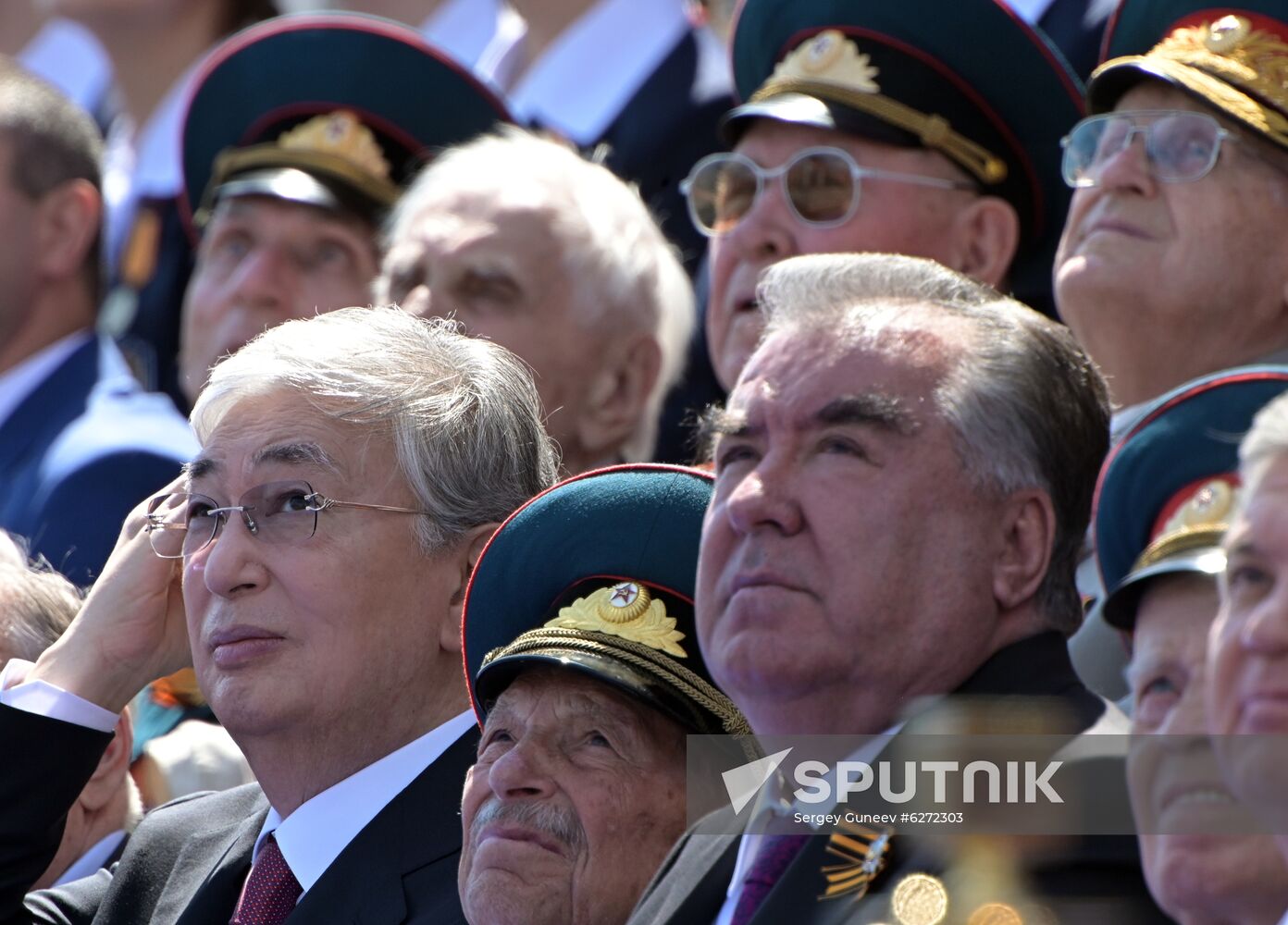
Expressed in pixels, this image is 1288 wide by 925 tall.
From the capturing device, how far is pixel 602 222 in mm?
5125

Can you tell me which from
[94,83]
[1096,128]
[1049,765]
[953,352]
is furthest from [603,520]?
[94,83]

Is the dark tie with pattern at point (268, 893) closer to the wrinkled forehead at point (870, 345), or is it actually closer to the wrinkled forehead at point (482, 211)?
the wrinkled forehead at point (870, 345)

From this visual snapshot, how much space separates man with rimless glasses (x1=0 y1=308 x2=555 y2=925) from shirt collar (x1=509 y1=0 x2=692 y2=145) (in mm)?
2165

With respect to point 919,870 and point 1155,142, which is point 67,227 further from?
point 919,870

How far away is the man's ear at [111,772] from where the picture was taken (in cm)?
432

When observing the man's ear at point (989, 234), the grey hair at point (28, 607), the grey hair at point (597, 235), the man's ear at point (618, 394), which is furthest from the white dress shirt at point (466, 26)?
the grey hair at point (28, 607)

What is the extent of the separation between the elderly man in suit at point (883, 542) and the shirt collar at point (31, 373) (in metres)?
3.16

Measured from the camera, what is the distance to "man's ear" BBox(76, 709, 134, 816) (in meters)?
4.32

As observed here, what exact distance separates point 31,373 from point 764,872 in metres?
3.63

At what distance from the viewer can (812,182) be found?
451cm

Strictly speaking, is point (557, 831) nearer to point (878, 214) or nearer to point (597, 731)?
point (597, 731)

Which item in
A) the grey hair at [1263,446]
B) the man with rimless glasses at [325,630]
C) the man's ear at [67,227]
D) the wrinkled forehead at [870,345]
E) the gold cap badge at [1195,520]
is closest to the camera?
the grey hair at [1263,446]

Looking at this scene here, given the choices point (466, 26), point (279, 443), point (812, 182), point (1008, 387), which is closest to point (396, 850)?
point (279, 443)

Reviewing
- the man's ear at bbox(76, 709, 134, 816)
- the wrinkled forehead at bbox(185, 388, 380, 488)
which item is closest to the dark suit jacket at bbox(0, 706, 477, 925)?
the man's ear at bbox(76, 709, 134, 816)
